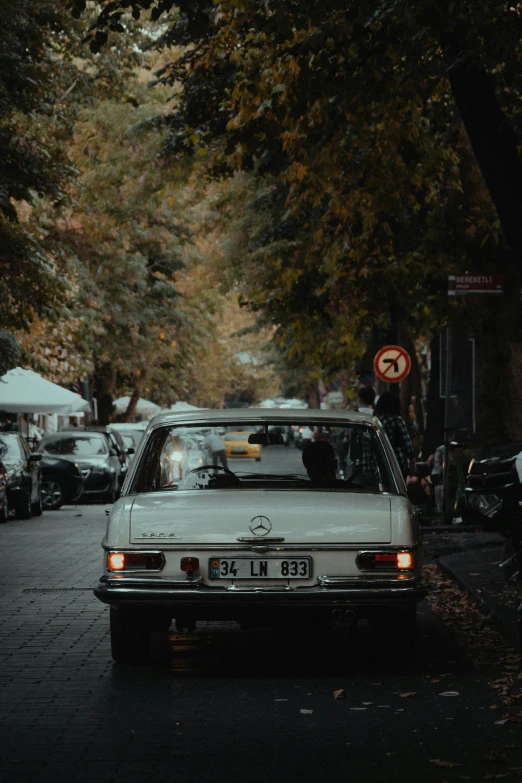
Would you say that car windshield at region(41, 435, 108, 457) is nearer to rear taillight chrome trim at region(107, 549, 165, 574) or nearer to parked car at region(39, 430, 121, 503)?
parked car at region(39, 430, 121, 503)

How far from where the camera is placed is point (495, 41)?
11820 mm

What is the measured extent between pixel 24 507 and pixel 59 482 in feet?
17.1

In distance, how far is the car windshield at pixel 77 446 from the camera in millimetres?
33438

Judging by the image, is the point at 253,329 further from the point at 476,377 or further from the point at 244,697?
the point at 244,697

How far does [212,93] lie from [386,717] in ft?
50.7

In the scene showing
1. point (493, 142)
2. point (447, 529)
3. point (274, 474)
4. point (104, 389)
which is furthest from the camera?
point (104, 389)

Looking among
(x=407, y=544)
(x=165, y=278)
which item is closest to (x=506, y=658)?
(x=407, y=544)

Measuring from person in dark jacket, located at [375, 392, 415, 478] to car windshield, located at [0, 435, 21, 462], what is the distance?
11296 millimetres

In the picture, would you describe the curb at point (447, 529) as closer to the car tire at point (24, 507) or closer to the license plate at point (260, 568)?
the car tire at point (24, 507)

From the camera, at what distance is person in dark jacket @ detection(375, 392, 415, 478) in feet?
51.9

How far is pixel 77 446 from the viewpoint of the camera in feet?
110

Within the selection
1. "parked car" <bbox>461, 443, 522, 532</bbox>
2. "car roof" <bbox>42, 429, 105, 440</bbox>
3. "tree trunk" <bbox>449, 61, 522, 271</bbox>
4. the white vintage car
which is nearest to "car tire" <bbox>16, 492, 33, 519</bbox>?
"car roof" <bbox>42, 429, 105, 440</bbox>

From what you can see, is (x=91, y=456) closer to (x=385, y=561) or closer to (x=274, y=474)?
(x=274, y=474)

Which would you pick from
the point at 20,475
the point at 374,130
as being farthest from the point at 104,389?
the point at 374,130
